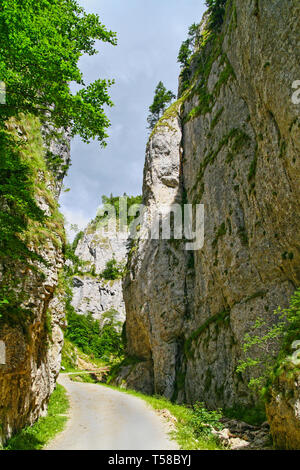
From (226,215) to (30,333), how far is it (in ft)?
47.3

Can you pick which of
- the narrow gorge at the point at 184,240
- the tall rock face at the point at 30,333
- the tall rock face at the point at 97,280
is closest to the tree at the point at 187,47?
the narrow gorge at the point at 184,240

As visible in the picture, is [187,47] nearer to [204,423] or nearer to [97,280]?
[204,423]

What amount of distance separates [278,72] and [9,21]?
455 inches

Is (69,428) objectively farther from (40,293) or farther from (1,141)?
(1,141)

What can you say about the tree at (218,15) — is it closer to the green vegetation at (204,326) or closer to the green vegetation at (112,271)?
the green vegetation at (204,326)

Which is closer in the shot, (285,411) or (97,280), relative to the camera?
(285,411)

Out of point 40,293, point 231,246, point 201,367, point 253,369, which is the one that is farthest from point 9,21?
point 201,367

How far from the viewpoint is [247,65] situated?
56.6 feet

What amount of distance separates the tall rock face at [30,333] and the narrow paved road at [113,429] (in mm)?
1518

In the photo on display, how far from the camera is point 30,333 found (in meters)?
10.1

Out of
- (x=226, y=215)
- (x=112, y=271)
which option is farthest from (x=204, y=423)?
(x=112, y=271)

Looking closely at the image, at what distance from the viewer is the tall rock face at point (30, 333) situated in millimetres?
8805

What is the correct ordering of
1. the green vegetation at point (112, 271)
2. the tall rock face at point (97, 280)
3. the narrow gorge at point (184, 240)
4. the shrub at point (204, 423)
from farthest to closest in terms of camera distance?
the green vegetation at point (112, 271)
the tall rock face at point (97, 280)
the shrub at point (204, 423)
the narrow gorge at point (184, 240)
